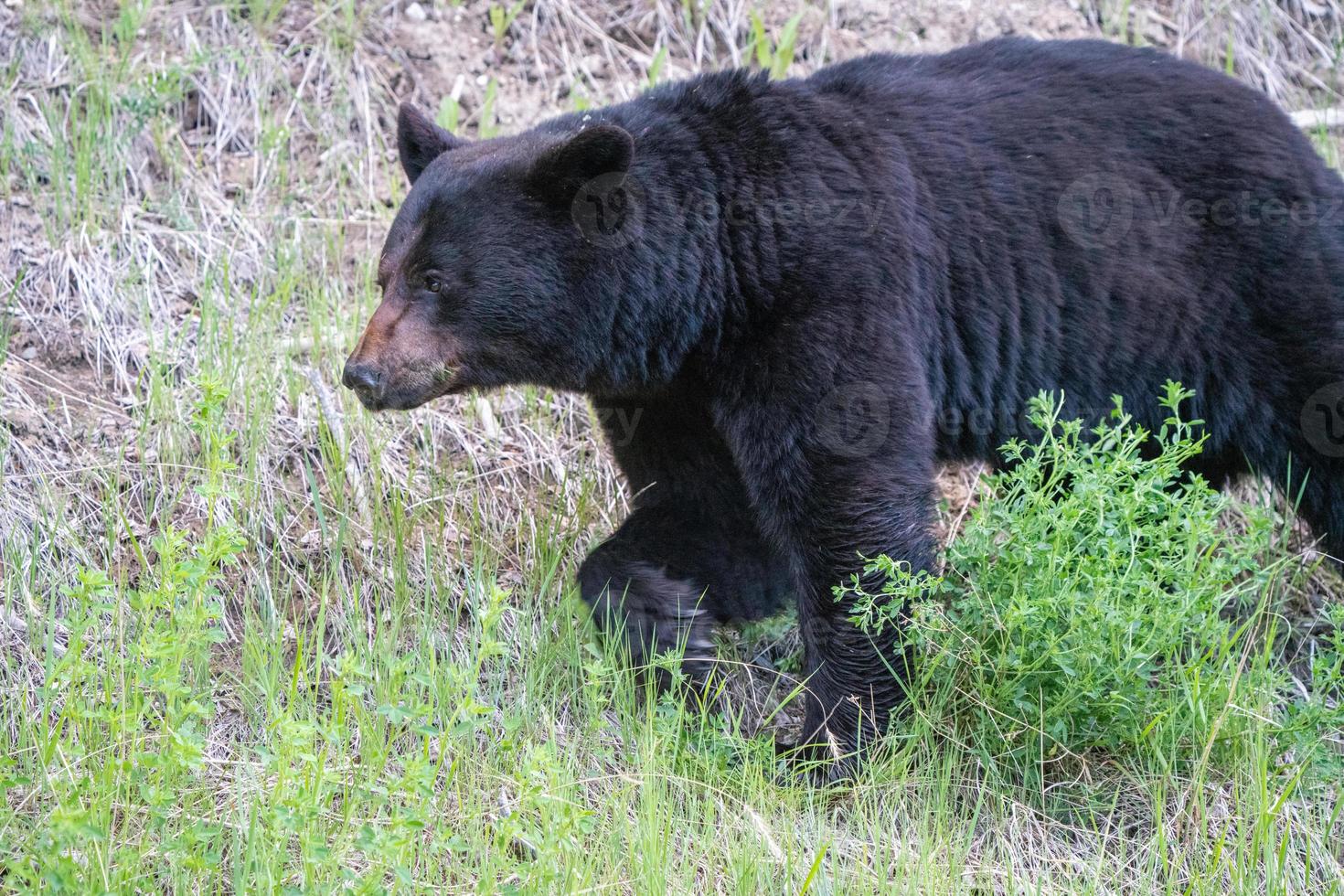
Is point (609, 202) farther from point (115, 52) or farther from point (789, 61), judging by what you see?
point (115, 52)

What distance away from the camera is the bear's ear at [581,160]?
12.1ft

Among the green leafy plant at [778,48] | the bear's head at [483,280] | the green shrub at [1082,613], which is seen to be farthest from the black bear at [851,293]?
the green leafy plant at [778,48]

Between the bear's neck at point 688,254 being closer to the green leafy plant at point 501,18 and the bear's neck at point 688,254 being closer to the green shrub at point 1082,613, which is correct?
the green shrub at point 1082,613

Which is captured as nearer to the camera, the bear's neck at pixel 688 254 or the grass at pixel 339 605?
the grass at pixel 339 605

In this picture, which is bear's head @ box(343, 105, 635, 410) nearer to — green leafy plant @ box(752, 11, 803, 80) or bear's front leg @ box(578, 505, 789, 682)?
bear's front leg @ box(578, 505, 789, 682)

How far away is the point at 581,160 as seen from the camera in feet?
12.4

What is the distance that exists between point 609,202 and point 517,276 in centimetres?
33

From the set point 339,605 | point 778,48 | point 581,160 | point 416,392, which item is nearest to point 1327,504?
point 581,160

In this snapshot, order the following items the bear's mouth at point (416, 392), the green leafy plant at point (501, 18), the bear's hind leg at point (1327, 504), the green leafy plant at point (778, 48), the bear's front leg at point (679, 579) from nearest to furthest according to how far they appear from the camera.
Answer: the bear's mouth at point (416, 392) < the bear's front leg at point (679, 579) < the bear's hind leg at point (1327, 504) < the green leafy plant at point (778, 48) < the green leafy plant at point (501, 18)

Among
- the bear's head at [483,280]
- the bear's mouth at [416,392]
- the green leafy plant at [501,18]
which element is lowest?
the bear's mouth at [416,392]

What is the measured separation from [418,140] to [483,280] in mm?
686

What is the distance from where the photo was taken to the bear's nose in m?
3.77

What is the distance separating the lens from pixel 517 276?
388 centimetres

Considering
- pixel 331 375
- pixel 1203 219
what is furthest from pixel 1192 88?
pixel 331 375
